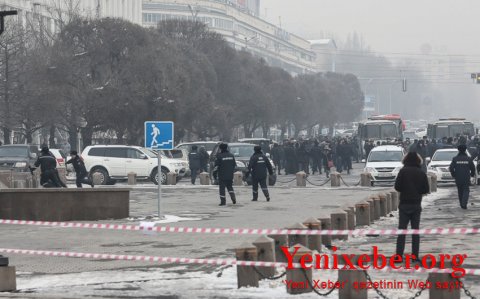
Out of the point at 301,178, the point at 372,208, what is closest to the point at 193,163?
the point at 301,178

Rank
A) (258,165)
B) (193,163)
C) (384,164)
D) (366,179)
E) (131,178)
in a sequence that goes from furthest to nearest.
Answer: (193,163)
(131,178)
(384,164)
(366,179)
(258,165)

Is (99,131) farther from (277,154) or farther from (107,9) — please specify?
(107,9)

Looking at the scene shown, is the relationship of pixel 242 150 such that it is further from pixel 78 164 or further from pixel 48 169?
pixel 48 169

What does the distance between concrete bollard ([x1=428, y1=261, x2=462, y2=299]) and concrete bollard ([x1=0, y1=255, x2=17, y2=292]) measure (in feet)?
17.1

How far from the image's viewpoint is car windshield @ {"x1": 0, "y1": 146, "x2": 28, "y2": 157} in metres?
48.0

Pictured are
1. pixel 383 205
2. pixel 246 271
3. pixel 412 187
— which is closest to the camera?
pixel 246 271

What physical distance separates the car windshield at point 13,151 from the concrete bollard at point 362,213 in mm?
26179

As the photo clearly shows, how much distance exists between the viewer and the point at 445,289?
12.4 meters

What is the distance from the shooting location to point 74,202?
26828mm

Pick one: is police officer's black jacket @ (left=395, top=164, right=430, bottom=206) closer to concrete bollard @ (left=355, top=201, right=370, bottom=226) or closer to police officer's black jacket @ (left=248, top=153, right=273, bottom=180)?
concrete bollard @ (left=355, top=201, right=370, bottom=226)

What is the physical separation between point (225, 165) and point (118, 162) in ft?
55.2

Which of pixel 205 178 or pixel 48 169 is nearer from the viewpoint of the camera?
pixel 48 169

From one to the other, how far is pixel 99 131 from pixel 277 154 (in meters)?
14.0

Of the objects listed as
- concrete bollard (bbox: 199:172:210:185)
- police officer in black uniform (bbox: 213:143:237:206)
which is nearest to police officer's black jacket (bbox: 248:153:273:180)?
police officer in black uniform (bbox: 213:143:237:206)
